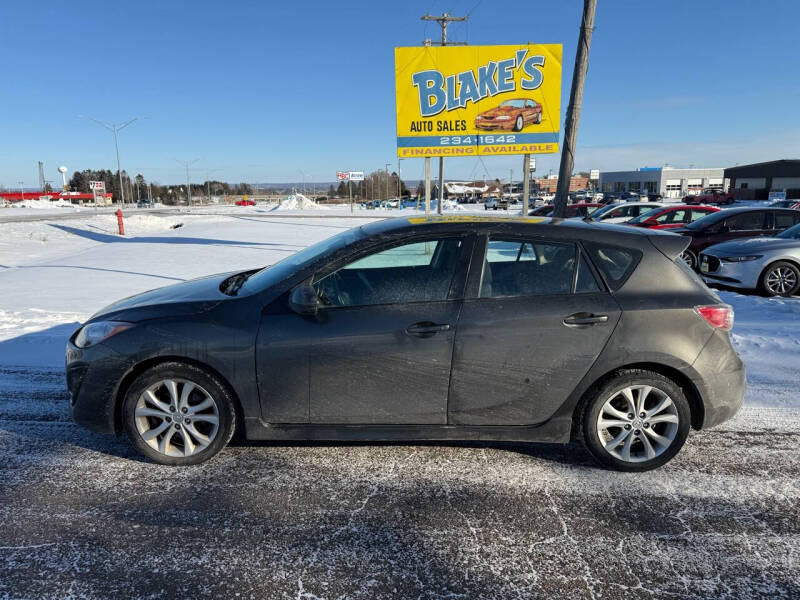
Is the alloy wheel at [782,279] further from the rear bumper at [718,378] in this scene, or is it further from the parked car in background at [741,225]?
the rear bumper at [718,378]

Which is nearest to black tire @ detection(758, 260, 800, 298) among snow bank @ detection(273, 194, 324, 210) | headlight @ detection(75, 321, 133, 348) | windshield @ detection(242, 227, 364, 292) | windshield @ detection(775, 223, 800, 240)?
windshield @ detection(775, 223, 800, 240)

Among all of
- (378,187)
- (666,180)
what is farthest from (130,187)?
(666,180)

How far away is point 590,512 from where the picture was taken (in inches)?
121

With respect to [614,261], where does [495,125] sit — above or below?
above

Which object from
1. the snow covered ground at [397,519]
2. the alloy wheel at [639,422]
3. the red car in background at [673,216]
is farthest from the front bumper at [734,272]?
the alloy wheel at [639,422]

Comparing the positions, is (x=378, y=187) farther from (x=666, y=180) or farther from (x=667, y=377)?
(x=667, y=377)

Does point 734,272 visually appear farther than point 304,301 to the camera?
Yes

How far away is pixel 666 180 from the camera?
105m

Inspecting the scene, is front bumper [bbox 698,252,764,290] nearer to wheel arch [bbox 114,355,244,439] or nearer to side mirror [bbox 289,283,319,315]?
side mirror [bbox 289,283,319,315]

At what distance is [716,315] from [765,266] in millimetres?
6849

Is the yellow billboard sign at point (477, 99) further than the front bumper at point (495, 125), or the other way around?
the front bumper at point (495, 125)

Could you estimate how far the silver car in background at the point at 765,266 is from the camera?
8.92 meters

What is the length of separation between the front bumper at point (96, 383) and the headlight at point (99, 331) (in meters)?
0.05

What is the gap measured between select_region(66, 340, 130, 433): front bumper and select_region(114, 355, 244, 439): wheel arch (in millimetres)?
31
